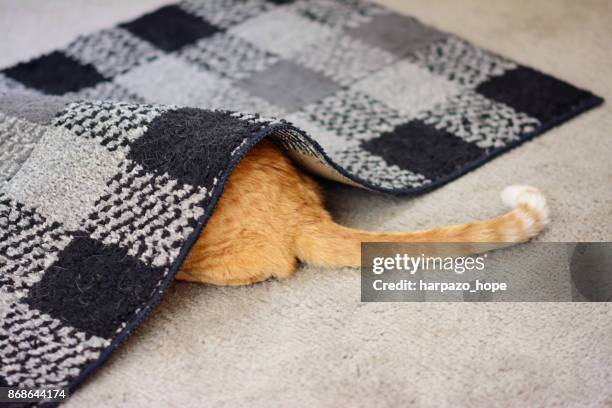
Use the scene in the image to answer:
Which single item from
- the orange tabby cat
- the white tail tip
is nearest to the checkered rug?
the orange tabby cat

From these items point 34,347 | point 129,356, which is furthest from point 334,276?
point 34,347

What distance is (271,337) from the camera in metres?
1.14

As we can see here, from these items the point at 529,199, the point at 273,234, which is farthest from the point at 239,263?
the point at 529,199

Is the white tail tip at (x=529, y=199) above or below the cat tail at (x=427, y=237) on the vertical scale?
above

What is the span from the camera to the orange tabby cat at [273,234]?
117 centimetres

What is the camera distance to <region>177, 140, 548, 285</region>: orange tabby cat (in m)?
1.17

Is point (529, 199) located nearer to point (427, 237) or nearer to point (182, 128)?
point (427, 237)

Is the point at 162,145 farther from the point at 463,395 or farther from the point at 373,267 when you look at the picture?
the point at 463,395

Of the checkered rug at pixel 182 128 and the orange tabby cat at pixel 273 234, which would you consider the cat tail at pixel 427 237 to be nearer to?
the orange tabby cat at pixel 273 234

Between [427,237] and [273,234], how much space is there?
273mm

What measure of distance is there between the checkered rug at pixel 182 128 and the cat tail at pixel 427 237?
0.52 ft

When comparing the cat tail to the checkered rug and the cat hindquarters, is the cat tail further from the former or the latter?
the checkered rug

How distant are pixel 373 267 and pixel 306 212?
162 mm

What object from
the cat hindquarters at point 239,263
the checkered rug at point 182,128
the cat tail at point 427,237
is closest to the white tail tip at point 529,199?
the cat tail at point 427,237
